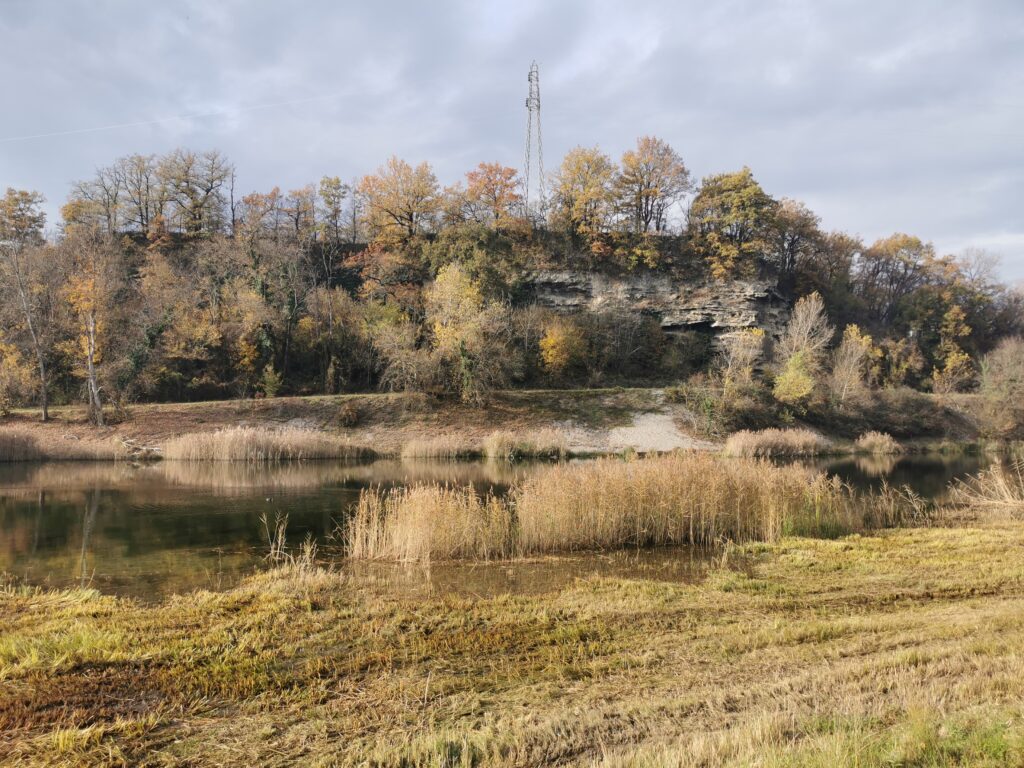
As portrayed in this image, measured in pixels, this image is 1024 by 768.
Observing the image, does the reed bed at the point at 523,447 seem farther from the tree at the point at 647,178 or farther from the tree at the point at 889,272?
the tree at the point at 889,272

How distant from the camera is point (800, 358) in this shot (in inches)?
1793

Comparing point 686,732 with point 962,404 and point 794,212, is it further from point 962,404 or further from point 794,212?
point 794,212

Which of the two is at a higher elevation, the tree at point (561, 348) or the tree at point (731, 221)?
the tree at point (731, 221)

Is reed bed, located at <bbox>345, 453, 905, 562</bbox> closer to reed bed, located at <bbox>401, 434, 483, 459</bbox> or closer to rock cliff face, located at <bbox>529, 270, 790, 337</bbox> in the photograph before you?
reed bed, located at <bbox>401, 434, 483, 459</bbox>

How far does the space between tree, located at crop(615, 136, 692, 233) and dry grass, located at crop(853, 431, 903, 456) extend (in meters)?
31.7

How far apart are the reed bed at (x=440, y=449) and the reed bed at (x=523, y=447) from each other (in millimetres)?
916

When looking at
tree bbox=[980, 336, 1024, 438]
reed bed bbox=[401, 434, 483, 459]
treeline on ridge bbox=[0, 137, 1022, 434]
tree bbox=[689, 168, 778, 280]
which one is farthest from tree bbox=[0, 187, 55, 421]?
tree bbox=[980, 336, 1024, 438]

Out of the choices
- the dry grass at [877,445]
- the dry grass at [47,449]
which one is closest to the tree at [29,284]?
the dry grass at [47,449]

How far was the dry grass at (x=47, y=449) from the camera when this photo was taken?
29312 mm

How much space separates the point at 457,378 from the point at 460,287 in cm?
925

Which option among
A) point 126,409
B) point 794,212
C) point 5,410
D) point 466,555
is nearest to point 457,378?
point 126,409

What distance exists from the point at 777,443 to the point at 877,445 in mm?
9103

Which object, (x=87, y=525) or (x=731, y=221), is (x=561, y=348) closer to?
(x=731, y=221)

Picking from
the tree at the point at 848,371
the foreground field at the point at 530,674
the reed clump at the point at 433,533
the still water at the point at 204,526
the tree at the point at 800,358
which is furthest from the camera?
the tree at the point at 848,371
